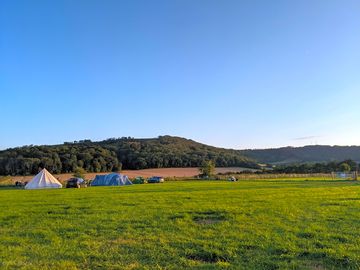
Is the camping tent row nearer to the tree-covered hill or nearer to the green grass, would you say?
the tree-covered hill

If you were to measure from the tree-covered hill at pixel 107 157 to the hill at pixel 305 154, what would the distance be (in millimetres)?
25864

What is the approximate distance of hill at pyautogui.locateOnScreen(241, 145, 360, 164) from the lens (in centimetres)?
13188

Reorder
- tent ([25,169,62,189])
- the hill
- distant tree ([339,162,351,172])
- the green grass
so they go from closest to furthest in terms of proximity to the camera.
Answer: the green grass, tent ([25,169,62,189]), distant tree ([339,162,351,172]), the hill

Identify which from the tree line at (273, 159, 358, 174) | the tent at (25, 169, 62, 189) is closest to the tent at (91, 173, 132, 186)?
the tent at (25, 169, 62, 189)

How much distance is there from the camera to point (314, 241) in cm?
840

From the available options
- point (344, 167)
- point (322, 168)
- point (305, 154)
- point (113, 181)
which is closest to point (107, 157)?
point (113, 181)

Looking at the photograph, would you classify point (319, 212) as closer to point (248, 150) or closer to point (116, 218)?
point (116, 218)

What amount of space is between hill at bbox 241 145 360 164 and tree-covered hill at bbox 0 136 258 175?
1018 inches

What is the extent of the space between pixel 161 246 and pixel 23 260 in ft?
9.41

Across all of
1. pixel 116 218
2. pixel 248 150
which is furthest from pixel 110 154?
pixel 116 218

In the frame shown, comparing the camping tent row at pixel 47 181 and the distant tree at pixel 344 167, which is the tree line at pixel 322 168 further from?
the camping tent row at pixel 47 181

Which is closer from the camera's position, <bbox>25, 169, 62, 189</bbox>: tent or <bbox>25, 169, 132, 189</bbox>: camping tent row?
<bbox>25, 169, 62, 189</bbox>: tent

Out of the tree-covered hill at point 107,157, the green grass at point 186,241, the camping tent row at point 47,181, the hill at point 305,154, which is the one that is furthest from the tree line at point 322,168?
the green grass at point 186,241

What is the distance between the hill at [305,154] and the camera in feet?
433
